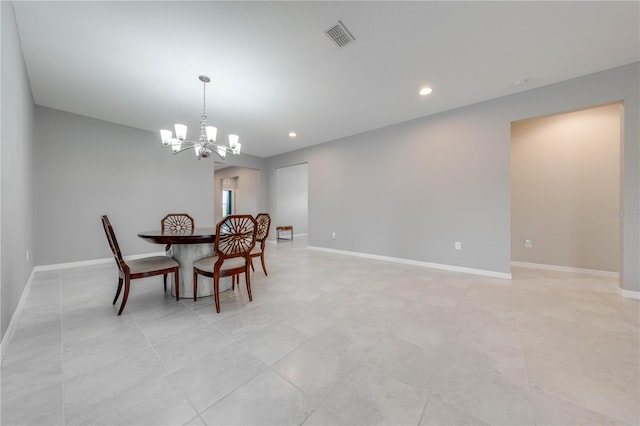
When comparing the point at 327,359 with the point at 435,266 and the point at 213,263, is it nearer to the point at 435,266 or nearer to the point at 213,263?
the point at 213,263

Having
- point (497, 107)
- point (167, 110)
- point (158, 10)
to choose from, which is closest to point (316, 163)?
point (167, 110)

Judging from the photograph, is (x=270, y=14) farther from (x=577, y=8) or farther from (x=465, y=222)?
(x=465, y=222)

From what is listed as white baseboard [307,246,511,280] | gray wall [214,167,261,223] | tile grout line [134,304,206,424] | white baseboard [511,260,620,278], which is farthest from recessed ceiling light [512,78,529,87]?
gray wall [214,167,261,223]

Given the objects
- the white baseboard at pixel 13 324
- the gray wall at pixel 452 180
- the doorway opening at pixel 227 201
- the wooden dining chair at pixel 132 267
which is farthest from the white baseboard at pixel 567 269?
the doorway opening at pixel 227 201

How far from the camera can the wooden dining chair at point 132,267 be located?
79.7 inches

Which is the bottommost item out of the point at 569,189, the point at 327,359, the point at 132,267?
the point at 327,359

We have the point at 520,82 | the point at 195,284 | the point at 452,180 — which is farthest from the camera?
the point at 452,180

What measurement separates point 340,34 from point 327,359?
108 inches

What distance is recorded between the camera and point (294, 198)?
8.50 m

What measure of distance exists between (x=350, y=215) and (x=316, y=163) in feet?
5.44

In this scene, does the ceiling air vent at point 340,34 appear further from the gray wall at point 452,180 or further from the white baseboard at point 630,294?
the white baseboard at point 630,294

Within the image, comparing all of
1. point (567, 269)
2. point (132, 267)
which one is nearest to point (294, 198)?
point (132, 267)

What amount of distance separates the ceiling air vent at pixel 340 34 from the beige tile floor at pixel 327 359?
2.65 meters

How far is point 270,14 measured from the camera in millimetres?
1854
